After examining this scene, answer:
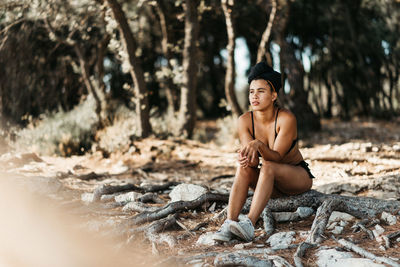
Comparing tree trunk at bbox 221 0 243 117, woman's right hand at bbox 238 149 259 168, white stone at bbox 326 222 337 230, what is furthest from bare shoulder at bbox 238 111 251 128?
tree trunk at bbox 221 0 243 117

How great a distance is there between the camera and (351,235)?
134 inches

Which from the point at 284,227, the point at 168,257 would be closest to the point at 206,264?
the point at 168,257

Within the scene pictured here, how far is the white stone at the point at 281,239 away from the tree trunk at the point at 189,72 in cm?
543

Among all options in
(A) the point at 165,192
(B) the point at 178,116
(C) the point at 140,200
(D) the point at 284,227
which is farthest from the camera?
(B) the point at 178,116

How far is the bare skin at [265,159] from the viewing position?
11.1 ft

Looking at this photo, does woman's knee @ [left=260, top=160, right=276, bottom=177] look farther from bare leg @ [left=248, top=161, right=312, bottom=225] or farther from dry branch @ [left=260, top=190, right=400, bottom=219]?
dry branch @ [left=260, top=190, right=400, bottom=219]

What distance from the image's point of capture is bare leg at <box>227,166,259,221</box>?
11.3 feet

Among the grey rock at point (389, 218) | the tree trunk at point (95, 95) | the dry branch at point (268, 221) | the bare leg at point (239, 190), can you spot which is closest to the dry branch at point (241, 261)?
the bare leg at point (239, 190)

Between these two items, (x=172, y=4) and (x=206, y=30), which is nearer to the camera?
(x=172, y=4)

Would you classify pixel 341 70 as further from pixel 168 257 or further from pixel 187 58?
pixel 168 257

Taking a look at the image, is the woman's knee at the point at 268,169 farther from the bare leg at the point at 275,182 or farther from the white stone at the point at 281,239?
the white stone at the point at 281,239

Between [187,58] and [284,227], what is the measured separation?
5.52 m

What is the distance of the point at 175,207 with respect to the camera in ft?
13.0

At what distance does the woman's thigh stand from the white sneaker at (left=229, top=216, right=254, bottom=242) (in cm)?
49
